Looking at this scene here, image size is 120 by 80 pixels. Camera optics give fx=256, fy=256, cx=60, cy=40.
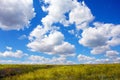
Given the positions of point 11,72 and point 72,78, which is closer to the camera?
point 72,78

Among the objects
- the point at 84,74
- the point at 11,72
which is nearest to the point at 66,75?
the point at 84,74

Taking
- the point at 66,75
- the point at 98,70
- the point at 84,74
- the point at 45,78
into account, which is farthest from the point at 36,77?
the point at 98,70

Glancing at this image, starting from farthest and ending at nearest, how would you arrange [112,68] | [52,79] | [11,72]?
[11,72] < [112,68] < [52,79]

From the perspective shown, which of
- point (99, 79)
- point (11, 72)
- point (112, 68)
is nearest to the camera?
point (99, 79)

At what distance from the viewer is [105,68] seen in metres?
44.0

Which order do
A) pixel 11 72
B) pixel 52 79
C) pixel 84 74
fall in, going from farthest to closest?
pixel 11 72
pixel 84 74
pixel 52 79

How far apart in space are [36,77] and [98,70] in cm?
1043

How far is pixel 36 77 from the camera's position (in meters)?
40.2

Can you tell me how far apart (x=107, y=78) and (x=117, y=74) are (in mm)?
3878

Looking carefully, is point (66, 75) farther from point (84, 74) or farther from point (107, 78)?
point (107, 78)

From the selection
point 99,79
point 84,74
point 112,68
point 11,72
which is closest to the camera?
point 99,79

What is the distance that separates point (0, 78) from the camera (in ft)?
139

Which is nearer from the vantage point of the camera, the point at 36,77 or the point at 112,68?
the point at 36,77

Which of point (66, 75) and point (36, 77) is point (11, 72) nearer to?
point (36, 77)
